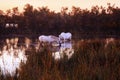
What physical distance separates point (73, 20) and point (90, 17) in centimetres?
161

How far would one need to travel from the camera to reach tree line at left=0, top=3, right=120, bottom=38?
23484 mm

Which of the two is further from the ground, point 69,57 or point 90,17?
point 90,17

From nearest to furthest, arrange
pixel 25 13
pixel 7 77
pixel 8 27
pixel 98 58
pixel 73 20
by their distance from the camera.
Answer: pixel 7 77
pixel 98 58
pixel 8 27
pixel 73 20
pixel 25 13

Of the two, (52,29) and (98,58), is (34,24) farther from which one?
(98,58)

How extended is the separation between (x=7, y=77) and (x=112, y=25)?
21.2 m

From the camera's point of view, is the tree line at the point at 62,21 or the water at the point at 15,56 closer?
the water at the point at 15,56

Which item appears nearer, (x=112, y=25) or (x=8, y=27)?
(x=8, y=27)

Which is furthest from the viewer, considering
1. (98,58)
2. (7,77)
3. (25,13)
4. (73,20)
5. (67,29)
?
(25,13)

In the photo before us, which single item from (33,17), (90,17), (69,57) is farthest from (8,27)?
(69,57)

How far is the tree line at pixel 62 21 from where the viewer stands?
77.0ft

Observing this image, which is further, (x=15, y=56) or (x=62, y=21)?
(x=62, y=21)

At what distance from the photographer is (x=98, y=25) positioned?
25203mm

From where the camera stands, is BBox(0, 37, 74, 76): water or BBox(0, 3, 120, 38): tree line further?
BBox(0, 3, 120, 38): tree line

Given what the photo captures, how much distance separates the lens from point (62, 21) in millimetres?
25828
